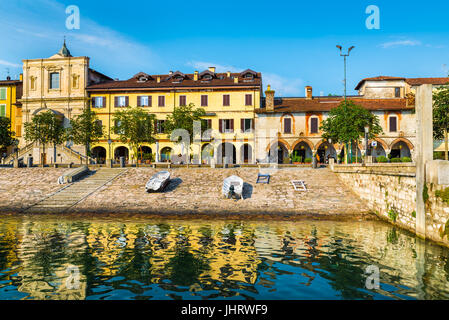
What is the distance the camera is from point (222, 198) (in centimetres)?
2517

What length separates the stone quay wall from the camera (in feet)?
47.2

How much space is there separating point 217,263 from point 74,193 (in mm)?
18694

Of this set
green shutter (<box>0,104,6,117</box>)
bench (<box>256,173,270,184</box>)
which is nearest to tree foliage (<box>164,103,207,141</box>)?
bench (<box>256,173,270,184</box>)

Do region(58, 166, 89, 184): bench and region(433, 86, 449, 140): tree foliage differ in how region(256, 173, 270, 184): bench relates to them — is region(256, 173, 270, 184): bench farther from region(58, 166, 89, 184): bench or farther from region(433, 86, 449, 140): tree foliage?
region(58, 166, 89, 184): bench

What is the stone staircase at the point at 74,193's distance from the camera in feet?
80.1

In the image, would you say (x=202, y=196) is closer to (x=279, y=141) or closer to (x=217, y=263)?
(x=217, y=263)

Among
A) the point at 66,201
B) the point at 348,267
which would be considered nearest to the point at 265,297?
the point at 348,267

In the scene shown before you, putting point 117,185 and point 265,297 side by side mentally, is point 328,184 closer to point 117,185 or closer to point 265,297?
point 117,185

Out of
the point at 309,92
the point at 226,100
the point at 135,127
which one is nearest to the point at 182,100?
the point at 226,100

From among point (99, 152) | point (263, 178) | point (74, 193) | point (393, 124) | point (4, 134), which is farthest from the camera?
point (99, 152)

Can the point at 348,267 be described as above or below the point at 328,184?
below

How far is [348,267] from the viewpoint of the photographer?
36.9ft

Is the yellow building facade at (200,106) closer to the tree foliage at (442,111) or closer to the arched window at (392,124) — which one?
the arched window at (392,124)
